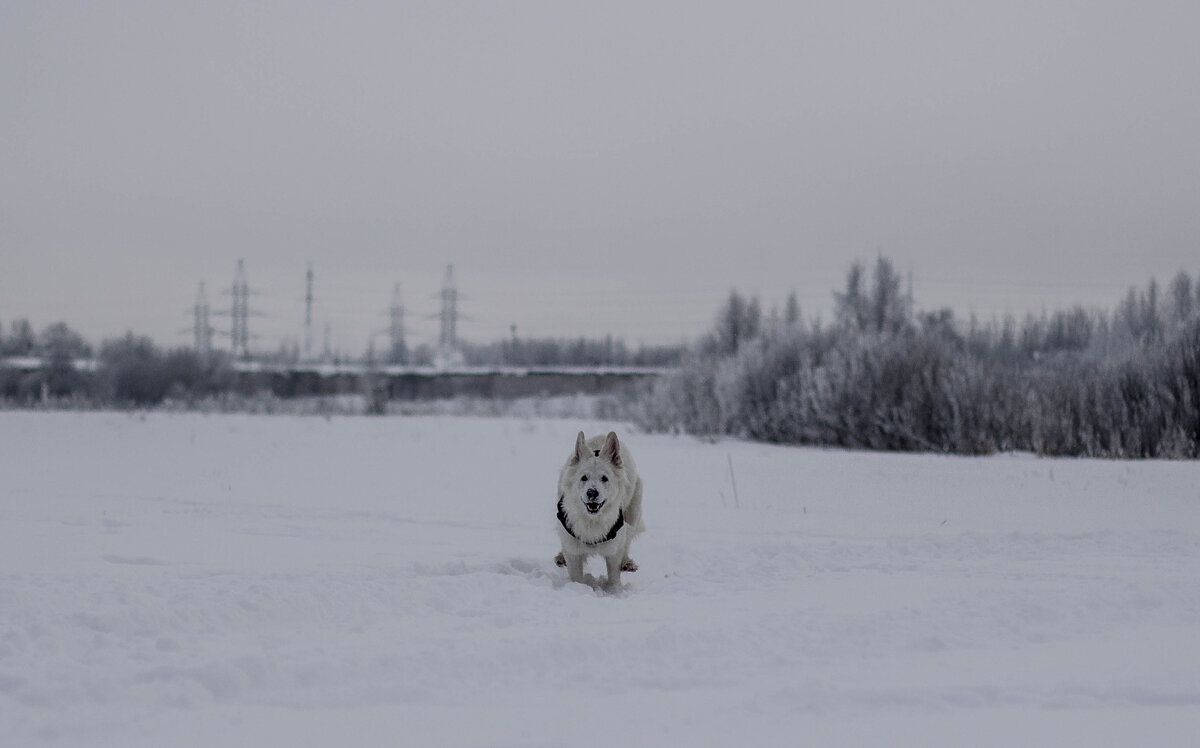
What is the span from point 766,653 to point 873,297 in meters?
37.1

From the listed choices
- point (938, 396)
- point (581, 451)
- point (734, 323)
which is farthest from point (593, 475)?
point (734, 323)

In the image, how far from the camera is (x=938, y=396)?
540 inches

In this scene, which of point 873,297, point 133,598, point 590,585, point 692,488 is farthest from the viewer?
point 873,297

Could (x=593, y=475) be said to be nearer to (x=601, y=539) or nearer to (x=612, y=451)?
(x=612, y=451)

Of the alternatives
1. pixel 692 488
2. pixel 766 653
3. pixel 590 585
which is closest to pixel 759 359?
pixel 692 488

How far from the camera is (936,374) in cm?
1438

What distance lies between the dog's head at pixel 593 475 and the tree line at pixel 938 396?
8.63m

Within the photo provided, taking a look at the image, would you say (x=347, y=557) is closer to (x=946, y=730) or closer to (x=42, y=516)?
(x=42, y=516)

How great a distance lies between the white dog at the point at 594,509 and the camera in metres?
5.57

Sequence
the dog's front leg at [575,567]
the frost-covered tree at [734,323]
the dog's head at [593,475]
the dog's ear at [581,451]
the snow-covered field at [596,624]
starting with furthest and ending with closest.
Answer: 1. the frost-covered tree at [734,323]
2. the dog's ear at [581,451]
3. the dog's front leg at [575,567]
4. the dog's head at [593,475]
5. the snow-covered field at [596,624]

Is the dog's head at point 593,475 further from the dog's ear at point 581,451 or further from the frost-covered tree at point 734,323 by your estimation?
the frost-covered tree at point 734,323

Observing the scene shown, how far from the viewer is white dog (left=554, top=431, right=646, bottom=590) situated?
5.57 m

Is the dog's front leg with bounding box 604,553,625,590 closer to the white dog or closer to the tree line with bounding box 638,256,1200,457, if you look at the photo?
the white dog

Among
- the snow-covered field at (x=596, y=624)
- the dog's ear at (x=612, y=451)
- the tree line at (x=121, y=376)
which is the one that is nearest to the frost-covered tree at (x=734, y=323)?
the tree line at (x=121, y=376)
